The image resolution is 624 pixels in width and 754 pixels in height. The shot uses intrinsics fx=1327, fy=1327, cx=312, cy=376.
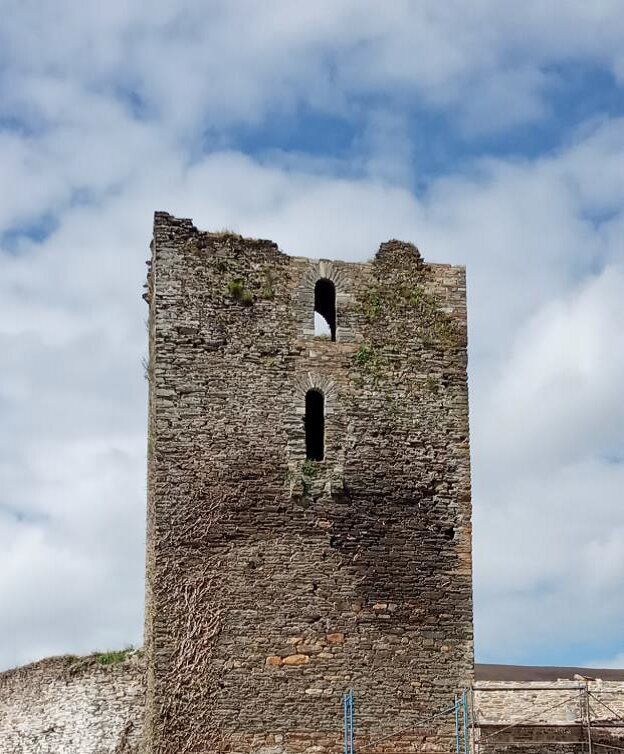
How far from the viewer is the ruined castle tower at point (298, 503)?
1702 centimetres

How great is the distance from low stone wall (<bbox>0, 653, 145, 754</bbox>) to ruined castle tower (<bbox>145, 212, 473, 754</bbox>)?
1296mm

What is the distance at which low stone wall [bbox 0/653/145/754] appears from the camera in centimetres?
1862

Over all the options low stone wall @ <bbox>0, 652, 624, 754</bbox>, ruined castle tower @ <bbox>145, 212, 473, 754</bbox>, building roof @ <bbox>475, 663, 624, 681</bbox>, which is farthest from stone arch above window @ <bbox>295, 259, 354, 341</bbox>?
building roof @ <bbox>475, 663, 624, 681</bbox>

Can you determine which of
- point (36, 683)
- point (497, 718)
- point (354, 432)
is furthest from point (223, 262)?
point (497, 718)

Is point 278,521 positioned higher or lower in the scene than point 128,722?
higher

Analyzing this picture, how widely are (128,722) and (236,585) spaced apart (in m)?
2.91

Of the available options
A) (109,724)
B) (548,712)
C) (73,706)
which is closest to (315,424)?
(109,724)

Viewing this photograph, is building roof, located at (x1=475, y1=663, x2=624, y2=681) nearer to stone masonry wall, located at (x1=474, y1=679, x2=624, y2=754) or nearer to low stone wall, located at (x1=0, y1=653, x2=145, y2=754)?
stone masonry wall, located at (x1=474, y1=679, x2=624, y2=754)

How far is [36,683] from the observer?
20109 mm

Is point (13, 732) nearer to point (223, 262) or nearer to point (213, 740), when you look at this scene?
point (213, 740)

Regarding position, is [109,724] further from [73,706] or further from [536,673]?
[536,673]

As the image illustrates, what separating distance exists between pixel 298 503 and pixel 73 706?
4.87 meters

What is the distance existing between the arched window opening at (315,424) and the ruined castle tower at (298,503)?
0.03 m

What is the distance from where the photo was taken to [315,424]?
60.5 ft
